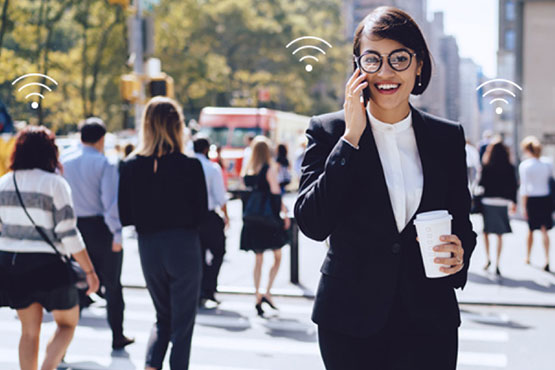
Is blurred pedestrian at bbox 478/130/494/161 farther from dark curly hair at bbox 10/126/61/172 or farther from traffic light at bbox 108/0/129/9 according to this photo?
dark curly hair at bbox 10/126/61/172

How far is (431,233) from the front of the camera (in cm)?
229

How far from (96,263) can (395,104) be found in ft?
14.9

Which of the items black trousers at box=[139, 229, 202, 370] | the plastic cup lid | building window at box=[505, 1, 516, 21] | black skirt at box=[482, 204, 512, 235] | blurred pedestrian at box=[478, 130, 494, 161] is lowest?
black trousers at box=[139, 229, 202, 370]

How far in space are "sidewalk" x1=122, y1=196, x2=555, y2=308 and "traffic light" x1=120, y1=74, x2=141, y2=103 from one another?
2.60m

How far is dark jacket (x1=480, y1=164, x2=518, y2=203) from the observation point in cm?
1054

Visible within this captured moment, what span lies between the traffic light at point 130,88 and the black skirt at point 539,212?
678 centimetres

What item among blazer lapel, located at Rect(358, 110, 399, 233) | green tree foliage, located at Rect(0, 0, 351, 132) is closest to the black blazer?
blazer lapel, located at Rect(358, 110, 399, 233)

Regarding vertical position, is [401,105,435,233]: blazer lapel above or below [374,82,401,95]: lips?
below

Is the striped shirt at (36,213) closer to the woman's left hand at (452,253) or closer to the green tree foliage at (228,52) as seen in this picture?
the woman's left hand at (452,253)

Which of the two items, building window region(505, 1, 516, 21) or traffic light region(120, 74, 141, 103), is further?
building window region(505, 1, 516, 21)

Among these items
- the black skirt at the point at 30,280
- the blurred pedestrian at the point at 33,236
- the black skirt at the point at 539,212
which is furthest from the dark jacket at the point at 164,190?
the black skirt at the point at 539,212

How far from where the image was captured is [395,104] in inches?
95.7

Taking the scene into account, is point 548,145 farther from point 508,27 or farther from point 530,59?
point 508,27

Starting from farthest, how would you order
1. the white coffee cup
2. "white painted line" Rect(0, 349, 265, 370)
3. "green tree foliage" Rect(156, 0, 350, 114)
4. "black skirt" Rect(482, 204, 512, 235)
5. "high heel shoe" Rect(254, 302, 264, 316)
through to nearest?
"green tree foliage" Rect(156, 0, 350, 114), "black skirt" Rect(482, 204, 512, 235), "high heel shoe" Rect(254, 302, 264, 316), "white painted line" Rect(0, 349, 265, 370), the white coffee cup
